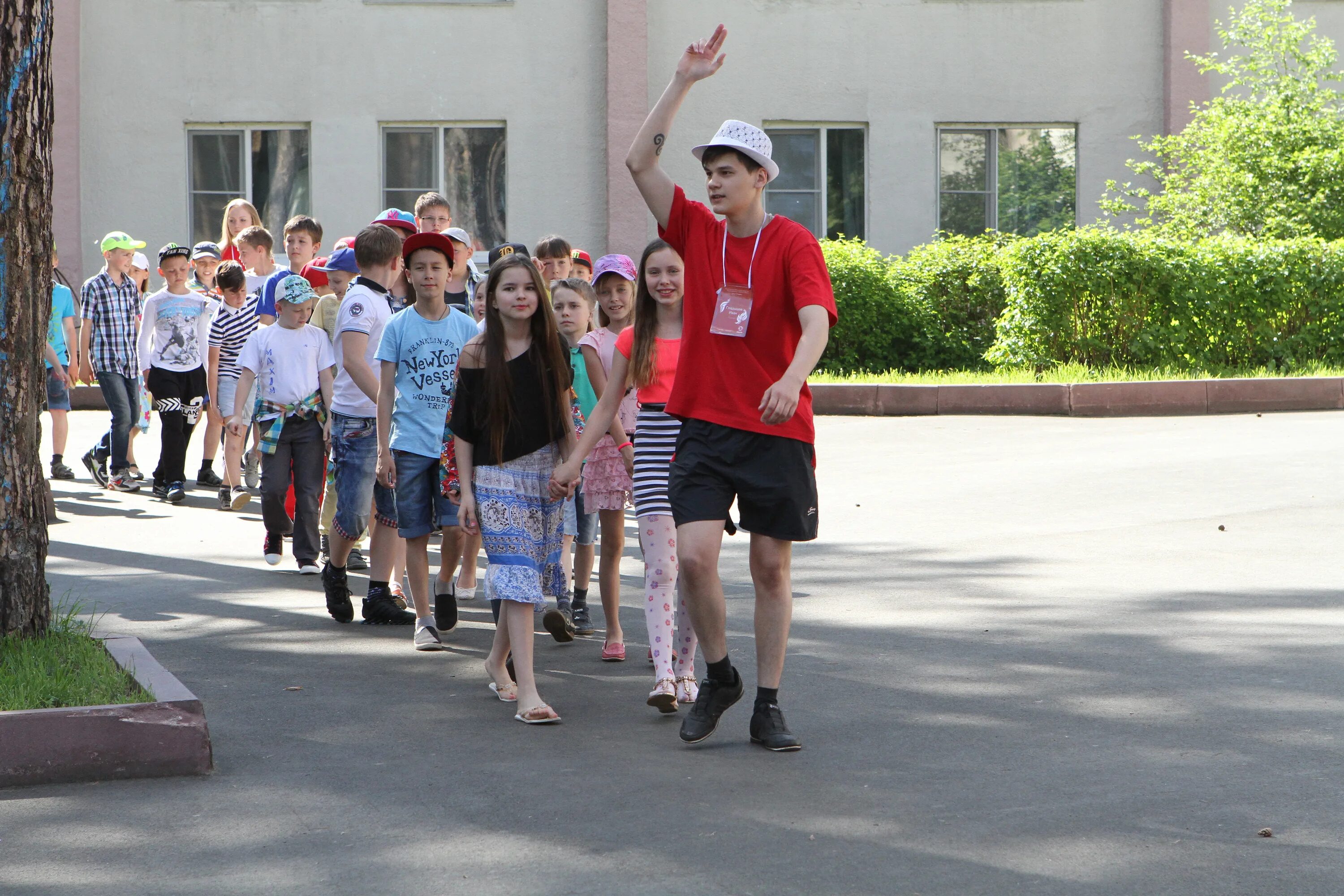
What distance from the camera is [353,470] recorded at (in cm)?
716

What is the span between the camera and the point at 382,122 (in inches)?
840

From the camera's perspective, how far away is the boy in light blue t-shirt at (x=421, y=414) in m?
6.36

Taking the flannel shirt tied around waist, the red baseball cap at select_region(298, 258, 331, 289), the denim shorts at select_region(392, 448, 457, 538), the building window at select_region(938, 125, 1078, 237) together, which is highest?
the building window at select_region(938, 125, 1078, 237)

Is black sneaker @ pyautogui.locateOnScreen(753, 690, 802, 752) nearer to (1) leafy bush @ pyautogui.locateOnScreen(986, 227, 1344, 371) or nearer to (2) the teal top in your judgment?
(2) the teal top

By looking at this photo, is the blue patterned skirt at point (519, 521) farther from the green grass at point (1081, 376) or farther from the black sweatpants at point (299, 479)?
the green grass at point (1081, 376)

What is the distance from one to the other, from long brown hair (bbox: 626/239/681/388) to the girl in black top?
28cm

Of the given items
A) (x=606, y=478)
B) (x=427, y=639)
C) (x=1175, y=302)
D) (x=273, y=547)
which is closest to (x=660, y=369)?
(x=606, y=478)

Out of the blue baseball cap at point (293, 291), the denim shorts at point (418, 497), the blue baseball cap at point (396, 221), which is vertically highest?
the blue baseball cap at point (396, 221)

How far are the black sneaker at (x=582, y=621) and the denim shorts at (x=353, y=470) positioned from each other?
1.04 metres

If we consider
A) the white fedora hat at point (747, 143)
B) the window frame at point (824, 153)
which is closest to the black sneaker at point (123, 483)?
the white fedora hat at point (747, 143)

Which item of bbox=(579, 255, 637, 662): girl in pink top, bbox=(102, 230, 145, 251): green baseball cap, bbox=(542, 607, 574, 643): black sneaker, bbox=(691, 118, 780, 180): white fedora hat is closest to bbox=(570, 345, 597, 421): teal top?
bbox=(579, 255, 637, 662): girl in pink top

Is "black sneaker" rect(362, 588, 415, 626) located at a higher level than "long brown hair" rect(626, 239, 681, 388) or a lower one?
lower

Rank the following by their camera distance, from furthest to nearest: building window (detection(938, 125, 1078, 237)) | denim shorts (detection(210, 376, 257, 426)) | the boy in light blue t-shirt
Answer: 1. building window (detection(938, 125, 1078, 237))
2. denim shorts (detection(210, 376, 257, 426))
3. the boy in light blue t-shirt

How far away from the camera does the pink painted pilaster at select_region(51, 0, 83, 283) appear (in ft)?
68.2
